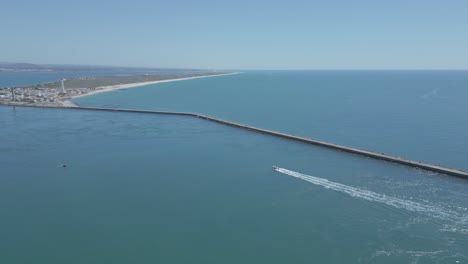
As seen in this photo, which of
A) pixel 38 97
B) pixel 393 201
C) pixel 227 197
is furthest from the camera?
pixel 38 97

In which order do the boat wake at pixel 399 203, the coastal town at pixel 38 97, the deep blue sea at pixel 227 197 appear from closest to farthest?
Answer: the deep blue sea at pixel 227 197, the boat wake at pixel 399 203, the coastal town at pixel 38 97

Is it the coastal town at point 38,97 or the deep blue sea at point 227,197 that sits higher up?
the coastal town at point 38,97

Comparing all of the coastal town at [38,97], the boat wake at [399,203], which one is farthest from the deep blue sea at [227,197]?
the coastal town at [38,97]

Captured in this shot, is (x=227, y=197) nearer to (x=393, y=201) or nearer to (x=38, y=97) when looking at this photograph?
(x=393, y=201)

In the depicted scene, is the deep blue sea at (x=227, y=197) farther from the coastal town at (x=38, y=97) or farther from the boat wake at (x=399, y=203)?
the coastal town at (x=38, y=97)

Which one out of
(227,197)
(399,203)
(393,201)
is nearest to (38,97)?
(227,197)

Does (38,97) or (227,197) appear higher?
(38,97)

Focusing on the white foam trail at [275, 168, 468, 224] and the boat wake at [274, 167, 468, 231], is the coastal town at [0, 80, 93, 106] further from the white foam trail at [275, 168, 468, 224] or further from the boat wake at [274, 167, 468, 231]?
the boat wake at [274, 167, 468, 231]

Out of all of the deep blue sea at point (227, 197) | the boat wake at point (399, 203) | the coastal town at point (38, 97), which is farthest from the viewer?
the coastal town at point (38, 97)
